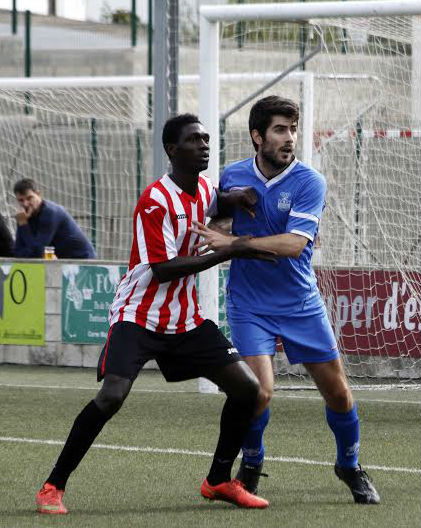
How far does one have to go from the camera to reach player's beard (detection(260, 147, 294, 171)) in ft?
22.2

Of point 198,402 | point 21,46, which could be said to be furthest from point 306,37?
point 21,46

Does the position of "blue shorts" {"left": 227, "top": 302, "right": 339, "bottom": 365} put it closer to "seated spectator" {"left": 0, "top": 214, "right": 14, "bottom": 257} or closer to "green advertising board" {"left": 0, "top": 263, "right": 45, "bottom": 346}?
"seated spectator" {"left": 0, "top": 214, "right": 14, "bottom": 257}

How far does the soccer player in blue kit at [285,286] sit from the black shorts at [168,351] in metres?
0.17

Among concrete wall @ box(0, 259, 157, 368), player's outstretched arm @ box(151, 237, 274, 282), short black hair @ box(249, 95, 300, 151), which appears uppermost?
short black hair @ box(249, 95, 300, 151)

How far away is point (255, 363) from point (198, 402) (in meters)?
4.28

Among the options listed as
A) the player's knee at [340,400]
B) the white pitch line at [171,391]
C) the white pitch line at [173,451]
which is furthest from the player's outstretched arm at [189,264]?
the white pitch line at [171,391]

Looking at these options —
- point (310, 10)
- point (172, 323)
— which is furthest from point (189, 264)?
point (310, 10)

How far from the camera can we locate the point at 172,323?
6.62m

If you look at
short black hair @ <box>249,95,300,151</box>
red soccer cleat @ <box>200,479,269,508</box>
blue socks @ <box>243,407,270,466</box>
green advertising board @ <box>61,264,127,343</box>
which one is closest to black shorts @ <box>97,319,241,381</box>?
blue socks @ <box>243,407,270,466</box>

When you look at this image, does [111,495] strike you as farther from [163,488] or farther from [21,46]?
[21,46]

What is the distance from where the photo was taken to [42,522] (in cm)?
638

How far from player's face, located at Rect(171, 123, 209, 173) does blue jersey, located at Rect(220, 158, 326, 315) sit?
1.14ft

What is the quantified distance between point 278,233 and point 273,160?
35 cm

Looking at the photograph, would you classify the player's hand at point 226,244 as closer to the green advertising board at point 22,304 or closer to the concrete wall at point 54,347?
the concrete wall at point 54,347
